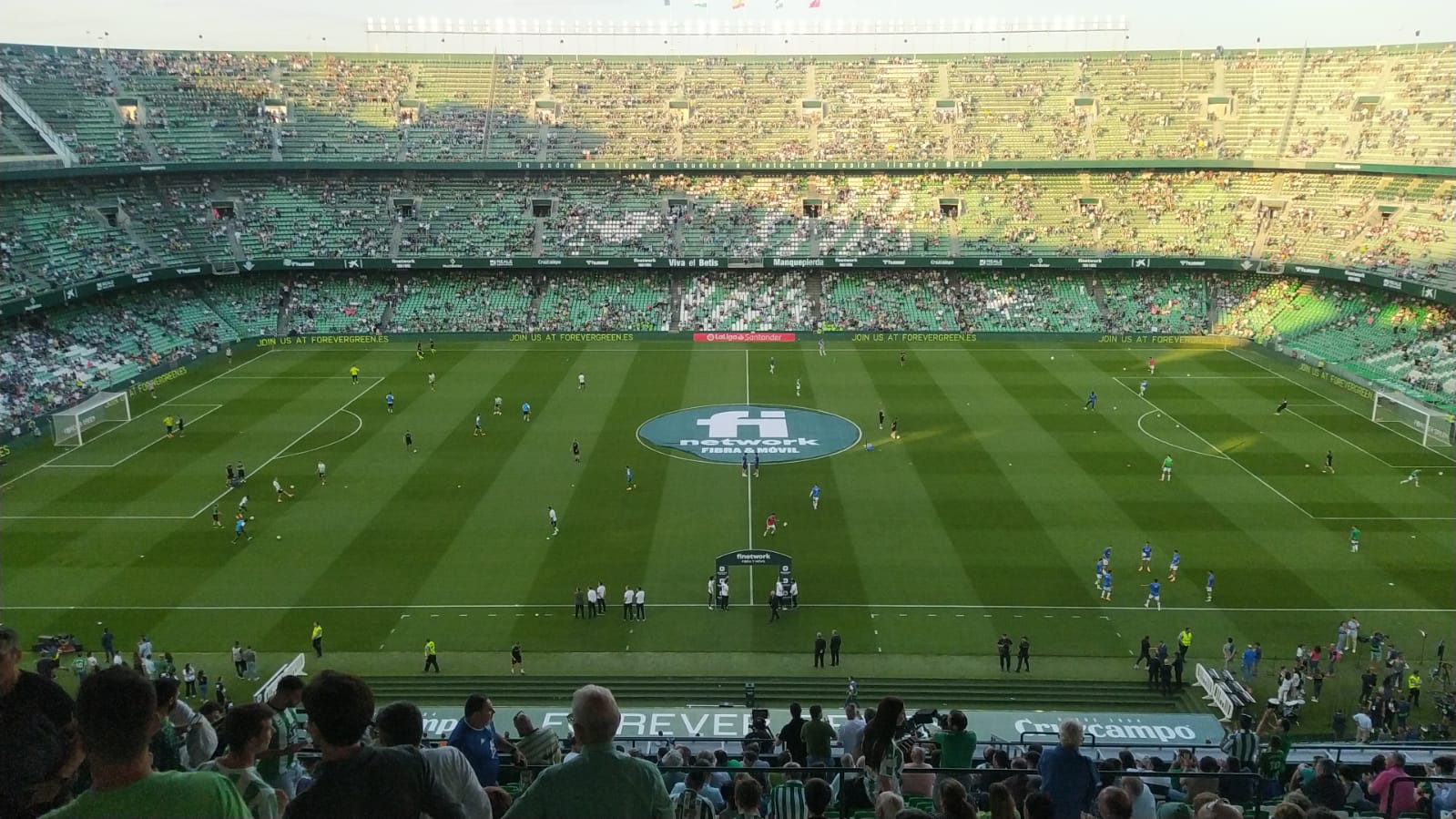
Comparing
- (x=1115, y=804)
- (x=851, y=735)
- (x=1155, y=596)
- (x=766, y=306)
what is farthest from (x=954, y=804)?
(x=766, y=306)

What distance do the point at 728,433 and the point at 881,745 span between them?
3599cm

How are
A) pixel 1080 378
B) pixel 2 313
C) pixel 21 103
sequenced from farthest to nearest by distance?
pixel 21 103
pixel 1080 378
pixel 2 313

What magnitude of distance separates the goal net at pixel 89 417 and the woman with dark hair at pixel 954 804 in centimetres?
4759

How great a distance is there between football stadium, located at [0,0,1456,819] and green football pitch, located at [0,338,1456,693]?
22cm

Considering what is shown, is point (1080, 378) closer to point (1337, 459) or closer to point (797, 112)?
point (1337, 459)

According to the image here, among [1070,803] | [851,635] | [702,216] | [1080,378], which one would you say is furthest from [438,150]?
[1070,803]

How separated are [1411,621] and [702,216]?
55009 millimetres

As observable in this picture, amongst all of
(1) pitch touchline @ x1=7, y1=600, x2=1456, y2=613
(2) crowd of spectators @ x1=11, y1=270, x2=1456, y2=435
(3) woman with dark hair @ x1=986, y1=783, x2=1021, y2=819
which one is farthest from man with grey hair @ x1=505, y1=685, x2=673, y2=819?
(2) crowd of spectators @ x1=11, y1=270, x2=1456, y2=435

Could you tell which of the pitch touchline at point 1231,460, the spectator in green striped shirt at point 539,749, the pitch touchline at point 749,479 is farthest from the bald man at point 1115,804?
the pitch touchline at point 1231,460

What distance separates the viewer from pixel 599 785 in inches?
195

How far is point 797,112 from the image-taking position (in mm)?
79500

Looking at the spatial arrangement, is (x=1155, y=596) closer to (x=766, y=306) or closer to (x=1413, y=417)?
(x=1413, y=417)

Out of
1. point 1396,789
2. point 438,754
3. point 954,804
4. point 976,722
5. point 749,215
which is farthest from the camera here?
point 749,215

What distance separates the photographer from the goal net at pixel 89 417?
4347cm
